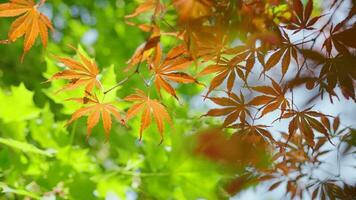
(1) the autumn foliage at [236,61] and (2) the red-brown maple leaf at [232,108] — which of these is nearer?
(1) the autumn foliage at [236,61]

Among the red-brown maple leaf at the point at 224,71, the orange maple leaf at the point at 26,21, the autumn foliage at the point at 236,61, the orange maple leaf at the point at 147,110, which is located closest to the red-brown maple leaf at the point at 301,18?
the autumn foliage at the point at 236,61

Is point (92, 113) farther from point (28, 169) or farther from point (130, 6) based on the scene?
point (130, 6)

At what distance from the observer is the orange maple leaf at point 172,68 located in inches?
25.0

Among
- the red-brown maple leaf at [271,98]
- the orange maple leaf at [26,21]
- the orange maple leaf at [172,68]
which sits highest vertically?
the orange maple leaf at [26,21]

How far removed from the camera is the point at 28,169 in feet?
3.77

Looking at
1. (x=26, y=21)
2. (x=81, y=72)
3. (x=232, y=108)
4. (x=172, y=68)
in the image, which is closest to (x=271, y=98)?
(x=232, y=108)

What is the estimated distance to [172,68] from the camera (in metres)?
0.67

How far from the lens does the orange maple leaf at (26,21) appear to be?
2.27 ft

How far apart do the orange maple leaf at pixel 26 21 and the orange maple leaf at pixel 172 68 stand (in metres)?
0.20

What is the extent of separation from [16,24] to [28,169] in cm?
57

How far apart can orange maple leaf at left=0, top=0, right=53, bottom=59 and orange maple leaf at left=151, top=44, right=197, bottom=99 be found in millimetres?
200

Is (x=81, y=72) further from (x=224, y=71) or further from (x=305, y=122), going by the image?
(x=305, y=122)

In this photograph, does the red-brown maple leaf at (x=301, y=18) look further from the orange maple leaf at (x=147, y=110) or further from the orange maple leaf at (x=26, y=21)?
the orange maple leaf at (x=26, y=21)

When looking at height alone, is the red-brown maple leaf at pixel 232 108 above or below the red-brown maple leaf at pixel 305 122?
above
